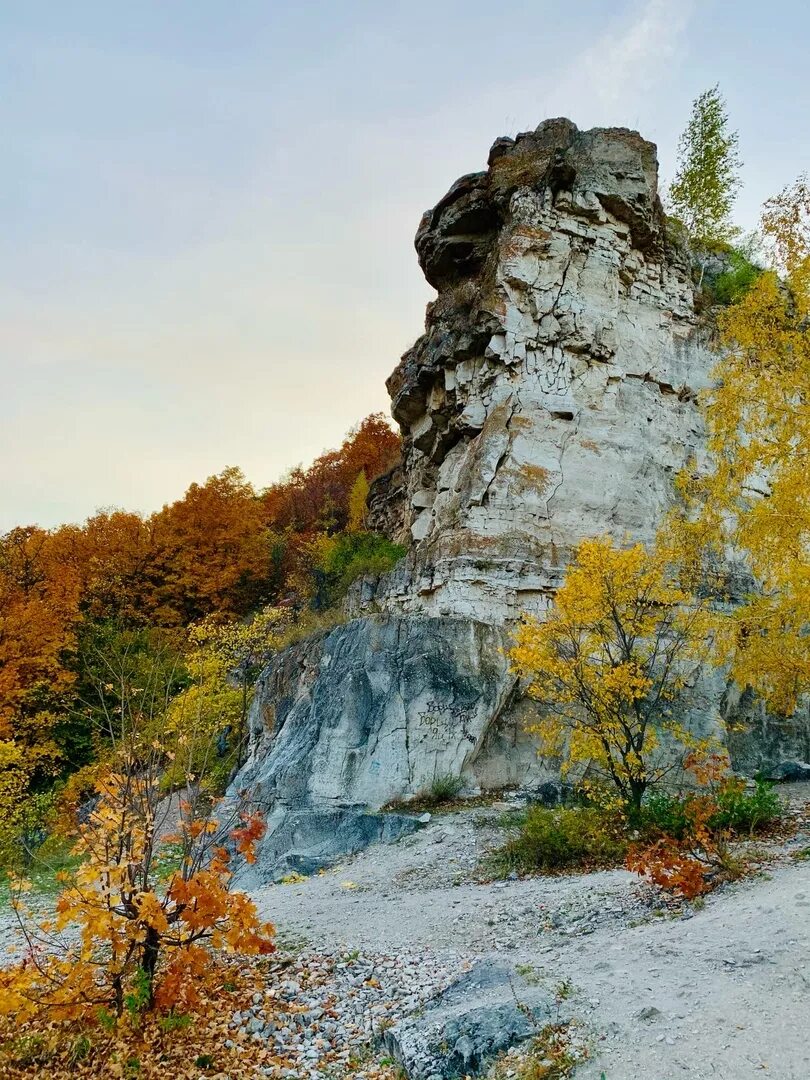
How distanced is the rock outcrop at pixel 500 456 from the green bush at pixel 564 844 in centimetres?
405

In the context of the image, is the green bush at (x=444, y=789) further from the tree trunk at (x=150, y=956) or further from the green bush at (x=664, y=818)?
the tree trunk at (x=150, y=956)

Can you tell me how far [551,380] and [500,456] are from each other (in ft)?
9.59

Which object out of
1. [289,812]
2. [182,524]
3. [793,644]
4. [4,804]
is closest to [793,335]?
[793,644]

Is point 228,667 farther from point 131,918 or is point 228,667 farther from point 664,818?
point 131,918

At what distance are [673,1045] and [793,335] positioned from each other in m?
10.4

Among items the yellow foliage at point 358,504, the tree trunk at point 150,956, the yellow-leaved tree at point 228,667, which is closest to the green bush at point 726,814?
the tree trunk at point 150,956

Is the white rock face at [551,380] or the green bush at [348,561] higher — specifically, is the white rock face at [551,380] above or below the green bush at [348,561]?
above

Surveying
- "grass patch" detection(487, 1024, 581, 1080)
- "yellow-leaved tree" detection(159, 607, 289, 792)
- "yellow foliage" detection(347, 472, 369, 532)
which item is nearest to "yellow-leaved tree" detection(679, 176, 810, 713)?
"grass patch" detection(487, 1024, 581, 1080)

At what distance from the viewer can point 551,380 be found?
19922 mm

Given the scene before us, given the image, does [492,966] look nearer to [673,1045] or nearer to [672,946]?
[672,946]

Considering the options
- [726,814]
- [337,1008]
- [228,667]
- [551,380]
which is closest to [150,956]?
[337,1008]

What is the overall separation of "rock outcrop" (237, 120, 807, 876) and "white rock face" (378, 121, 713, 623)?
55 millimetres

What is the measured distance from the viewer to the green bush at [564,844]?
1038cm

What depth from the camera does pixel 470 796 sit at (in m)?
14.8
